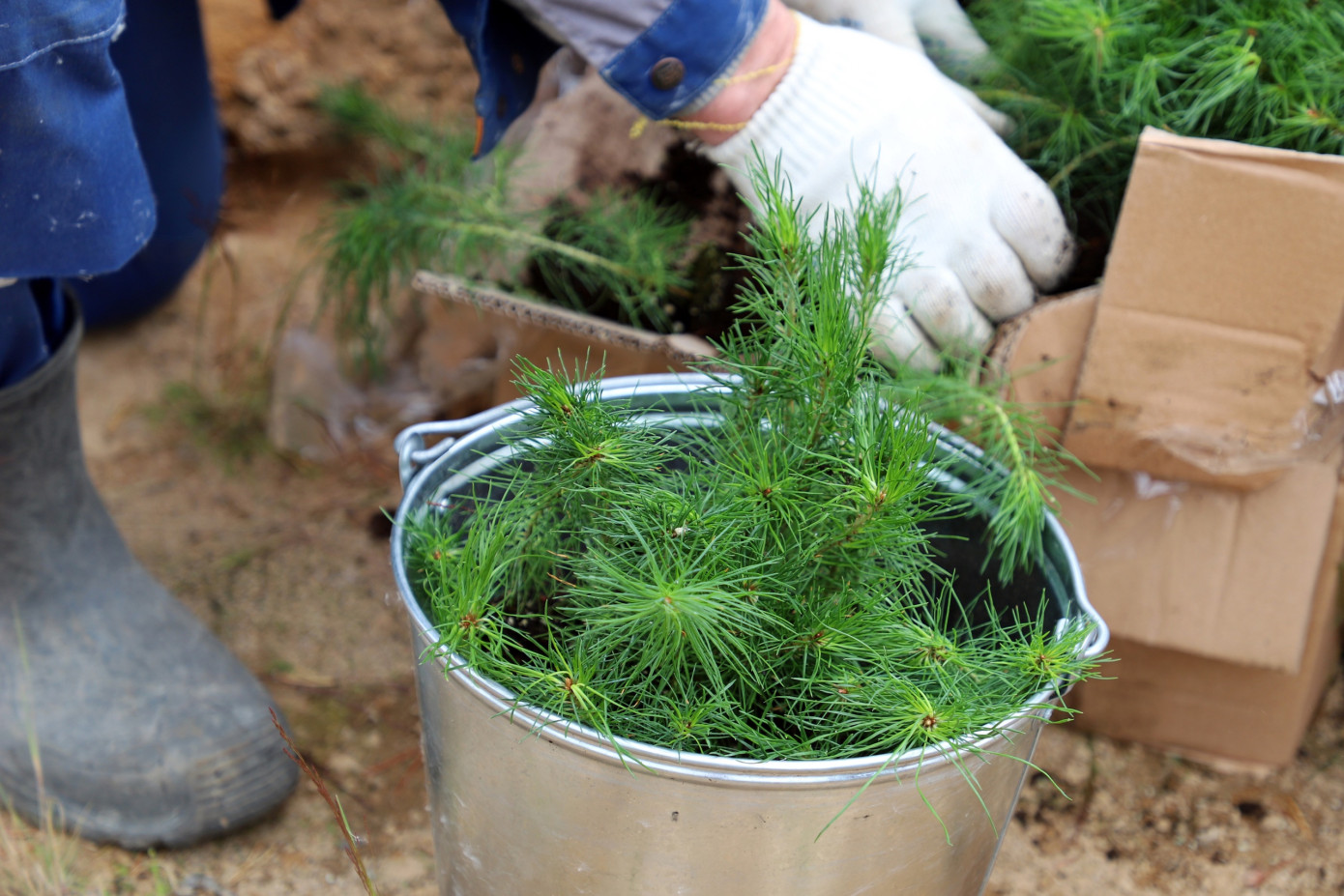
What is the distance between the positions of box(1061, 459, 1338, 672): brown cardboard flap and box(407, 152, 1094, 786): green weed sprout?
1.34 ft

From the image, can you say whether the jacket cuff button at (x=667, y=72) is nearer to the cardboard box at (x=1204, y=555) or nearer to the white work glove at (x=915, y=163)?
the white work glove at (x=915, y=163)

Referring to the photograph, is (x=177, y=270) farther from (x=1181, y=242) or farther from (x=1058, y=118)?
(x=1181, y=242)

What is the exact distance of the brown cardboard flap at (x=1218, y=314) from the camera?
90 centimetres

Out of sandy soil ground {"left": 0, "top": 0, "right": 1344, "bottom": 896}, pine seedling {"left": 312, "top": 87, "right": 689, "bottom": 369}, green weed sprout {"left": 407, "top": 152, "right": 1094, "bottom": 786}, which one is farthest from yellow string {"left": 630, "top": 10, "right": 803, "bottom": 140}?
sandy soil ground {"left": 0, "top": 0, "right": 1344, "bottom": 896}

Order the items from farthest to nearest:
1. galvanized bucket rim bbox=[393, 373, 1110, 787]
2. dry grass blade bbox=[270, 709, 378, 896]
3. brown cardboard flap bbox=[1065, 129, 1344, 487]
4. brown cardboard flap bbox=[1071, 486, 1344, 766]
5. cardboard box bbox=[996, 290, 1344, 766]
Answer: brown cardboard flap bbox=[1071, 486, 1344, 766] < cardboard box bbox=[996, 290, 1344, 766] < brown cardboard flap bbox=[1065, 129, 1344, 487] < dry grass blade bbox=[270, 709, 378, 896] < galvanized bucket rim bbox=[393, 373, 1110, 787]

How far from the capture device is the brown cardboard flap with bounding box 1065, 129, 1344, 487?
0.90m

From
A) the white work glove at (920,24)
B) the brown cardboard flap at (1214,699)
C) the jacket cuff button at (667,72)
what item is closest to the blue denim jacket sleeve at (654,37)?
the jacket cuff button at (667,72)

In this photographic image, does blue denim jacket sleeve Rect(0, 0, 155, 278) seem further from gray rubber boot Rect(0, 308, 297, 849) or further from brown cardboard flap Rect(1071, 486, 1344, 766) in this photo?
brown cardboard flap Rect(1071, 486, 1344, 766)

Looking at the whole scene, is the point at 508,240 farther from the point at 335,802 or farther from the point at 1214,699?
the point at 1214,699

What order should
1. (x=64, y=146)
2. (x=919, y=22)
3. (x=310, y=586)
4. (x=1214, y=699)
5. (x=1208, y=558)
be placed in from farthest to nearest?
(x=310, y=586)
(x=919, y=22)
(x=1214, y=699)
(x=1208, y=558)
(x=64, y=146)

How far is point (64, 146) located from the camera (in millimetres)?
799

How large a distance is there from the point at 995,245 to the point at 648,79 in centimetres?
35

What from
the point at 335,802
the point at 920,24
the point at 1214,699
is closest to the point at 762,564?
the point at 335,802

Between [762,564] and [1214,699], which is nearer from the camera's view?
[762,564]
